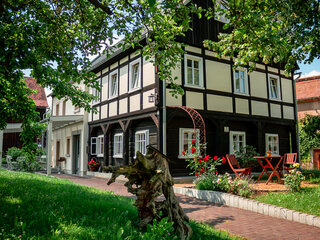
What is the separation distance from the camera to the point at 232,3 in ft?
16.3

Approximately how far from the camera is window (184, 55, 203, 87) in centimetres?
1102

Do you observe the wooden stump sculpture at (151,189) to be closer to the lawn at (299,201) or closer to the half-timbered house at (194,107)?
the lawn at (299,201)

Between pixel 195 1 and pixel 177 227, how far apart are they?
1028 centimetres

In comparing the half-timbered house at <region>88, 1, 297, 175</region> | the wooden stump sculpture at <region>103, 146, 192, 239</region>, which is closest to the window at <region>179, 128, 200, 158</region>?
the half-timbered house at <region>88, 1, 297, 175</region>

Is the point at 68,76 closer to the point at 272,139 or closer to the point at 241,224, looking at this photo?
the point at 241,224

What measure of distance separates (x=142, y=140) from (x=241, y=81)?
17.4 feet

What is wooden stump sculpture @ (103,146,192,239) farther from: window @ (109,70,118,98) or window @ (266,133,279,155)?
window @ (266,133,279,155)

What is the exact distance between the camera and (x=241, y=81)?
1279cm

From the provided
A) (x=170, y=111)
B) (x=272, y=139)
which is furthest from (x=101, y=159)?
(x=272, y=139)

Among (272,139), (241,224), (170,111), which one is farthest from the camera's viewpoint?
(272,139)

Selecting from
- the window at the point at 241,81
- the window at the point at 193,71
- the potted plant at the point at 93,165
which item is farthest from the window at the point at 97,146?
the window at the point at 241,81

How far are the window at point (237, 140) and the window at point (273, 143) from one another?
1.71 meters

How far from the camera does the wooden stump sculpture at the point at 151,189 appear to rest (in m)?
3.16

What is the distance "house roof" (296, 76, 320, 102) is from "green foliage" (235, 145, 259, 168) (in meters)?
12.3
